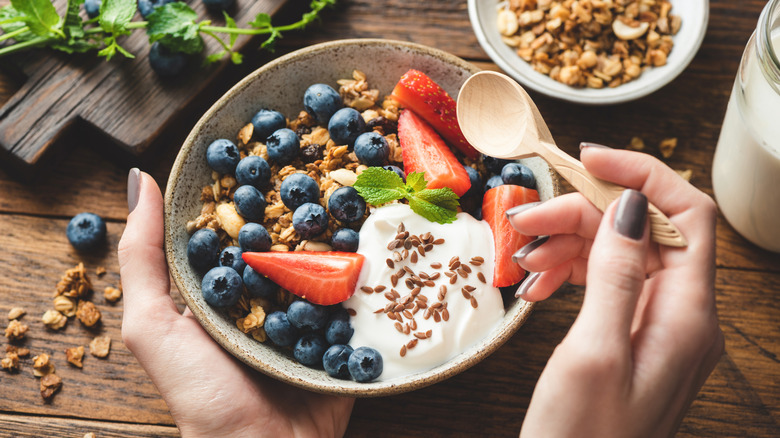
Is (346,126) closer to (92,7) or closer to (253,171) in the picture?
(253,171)

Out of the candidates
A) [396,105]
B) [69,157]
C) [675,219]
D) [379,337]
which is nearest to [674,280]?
[675,219]

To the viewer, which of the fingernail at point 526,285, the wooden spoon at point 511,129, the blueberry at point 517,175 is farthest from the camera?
the blueberry at point 517,175

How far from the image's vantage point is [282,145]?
4.10ft

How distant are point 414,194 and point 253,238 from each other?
33cm

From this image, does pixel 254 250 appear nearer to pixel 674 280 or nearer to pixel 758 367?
pixel 674 280

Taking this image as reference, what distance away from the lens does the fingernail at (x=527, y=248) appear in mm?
1108

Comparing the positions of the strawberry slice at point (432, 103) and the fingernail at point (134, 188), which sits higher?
the strawberry slice at point (432, 103)

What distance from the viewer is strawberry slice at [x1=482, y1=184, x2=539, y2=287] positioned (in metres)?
1.17

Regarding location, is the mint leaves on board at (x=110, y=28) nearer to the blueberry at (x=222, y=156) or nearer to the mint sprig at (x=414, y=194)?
the blueberry at (x=222, y=156)

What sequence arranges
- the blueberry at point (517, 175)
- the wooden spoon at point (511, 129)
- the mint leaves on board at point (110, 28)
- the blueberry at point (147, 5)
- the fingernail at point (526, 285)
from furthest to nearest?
the blueberry at point (147, 5), the mint leaves on board at point (110, 28), the blueberry at point (517, 175), the fingernail at point (526, 285), the wooden spoon at point (511, 129)

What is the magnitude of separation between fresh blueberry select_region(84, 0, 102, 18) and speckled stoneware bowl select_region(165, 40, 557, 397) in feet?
1.76

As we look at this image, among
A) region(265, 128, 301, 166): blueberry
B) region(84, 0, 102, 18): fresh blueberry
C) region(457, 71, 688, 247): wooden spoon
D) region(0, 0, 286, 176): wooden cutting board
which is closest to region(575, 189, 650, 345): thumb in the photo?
region(457, 71, 688, 247): wooden spoon

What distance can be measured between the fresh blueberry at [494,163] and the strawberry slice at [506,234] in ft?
0.32

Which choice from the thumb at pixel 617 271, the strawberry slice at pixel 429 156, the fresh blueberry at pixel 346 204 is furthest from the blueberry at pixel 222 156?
the thumb at pixel 617 271
